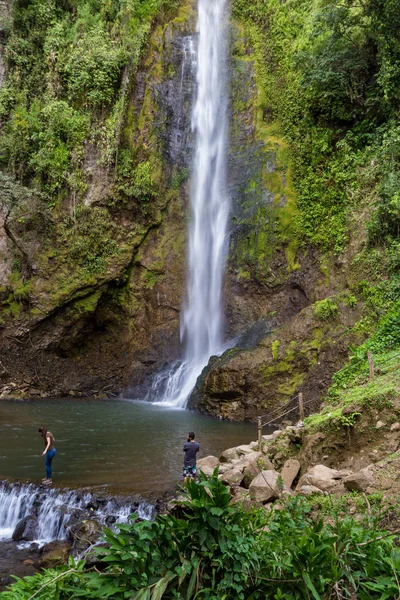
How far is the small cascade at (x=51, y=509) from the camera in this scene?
8422 mm

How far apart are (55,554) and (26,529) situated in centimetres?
114

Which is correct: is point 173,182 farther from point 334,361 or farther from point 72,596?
point 72,596

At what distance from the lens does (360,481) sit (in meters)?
6.03

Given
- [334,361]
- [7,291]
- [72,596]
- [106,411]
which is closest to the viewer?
[72,596]

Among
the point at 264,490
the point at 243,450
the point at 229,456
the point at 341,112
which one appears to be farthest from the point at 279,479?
the point at 341,112

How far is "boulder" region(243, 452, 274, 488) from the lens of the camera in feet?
26.1

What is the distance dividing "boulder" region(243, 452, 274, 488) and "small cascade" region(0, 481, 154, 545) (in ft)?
6.11

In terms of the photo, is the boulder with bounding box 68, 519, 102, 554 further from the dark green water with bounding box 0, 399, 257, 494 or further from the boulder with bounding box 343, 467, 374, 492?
the boulder with bounding box 343, 467, 374, 492

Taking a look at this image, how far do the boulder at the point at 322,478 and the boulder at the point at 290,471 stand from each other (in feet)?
1.86

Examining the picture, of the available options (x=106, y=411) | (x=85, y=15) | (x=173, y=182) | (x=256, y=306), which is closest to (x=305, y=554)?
(x=106, y=411)

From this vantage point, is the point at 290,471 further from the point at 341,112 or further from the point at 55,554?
the point at 341,112

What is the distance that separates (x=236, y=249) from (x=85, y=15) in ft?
47.9

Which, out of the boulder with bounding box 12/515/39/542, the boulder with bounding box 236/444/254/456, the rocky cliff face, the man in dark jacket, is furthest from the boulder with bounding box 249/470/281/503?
the rocky cliff face

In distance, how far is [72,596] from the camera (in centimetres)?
330
